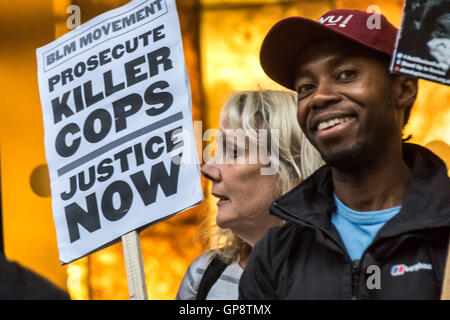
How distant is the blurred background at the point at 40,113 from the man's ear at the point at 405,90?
213 cm

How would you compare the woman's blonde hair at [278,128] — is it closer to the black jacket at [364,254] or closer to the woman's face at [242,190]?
the woman's face at [242,190]

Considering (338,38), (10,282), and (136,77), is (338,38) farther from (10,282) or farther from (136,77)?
(10,282)

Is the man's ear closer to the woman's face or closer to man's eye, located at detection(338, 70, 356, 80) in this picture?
man's eye, located at detection(338, 70, 356, 80)

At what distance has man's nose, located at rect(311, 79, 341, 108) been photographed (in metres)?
1.81

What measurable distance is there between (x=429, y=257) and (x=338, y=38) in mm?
576

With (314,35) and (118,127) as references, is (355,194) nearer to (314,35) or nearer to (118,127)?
(314,35)

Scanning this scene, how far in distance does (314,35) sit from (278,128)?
0.68 metres

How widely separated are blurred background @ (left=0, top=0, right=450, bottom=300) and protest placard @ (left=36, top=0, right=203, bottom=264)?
174 cm

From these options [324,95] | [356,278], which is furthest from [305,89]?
[356,278]

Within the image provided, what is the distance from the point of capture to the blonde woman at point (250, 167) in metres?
2.54

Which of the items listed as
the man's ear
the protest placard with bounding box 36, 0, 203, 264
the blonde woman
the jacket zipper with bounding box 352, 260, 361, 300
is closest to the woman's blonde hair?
the blonde woman

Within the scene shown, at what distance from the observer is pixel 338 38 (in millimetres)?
1870

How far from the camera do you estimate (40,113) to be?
406 cm

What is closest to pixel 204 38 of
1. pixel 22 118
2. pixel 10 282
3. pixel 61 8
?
pixel 61 8
